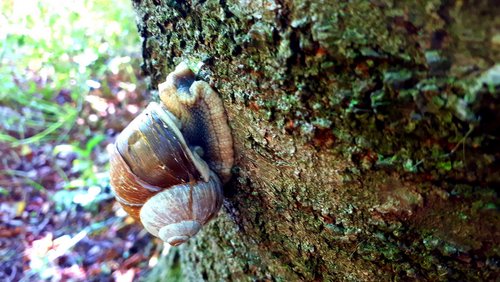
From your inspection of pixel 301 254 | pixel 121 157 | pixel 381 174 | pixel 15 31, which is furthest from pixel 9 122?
pixel 381 174

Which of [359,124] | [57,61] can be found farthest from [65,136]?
[359,124]

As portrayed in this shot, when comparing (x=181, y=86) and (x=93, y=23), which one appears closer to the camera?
(x=181, y=86)

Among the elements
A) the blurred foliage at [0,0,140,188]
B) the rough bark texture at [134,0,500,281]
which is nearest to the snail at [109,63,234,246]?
the rough bark texture at [134,0,500,281]

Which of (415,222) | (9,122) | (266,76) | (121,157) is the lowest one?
(9,122)

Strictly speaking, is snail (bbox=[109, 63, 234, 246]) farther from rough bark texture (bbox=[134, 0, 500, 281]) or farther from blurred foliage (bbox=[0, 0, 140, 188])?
blurred foliage (bbox=[0, 0, 140, 188])

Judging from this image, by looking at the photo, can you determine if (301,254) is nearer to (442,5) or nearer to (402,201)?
(402,201)

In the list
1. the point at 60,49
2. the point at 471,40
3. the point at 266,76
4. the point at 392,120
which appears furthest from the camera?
the point at 60,49

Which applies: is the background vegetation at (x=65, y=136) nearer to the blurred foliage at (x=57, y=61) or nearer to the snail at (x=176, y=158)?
the blurred foliage at (x=57, y=61)
